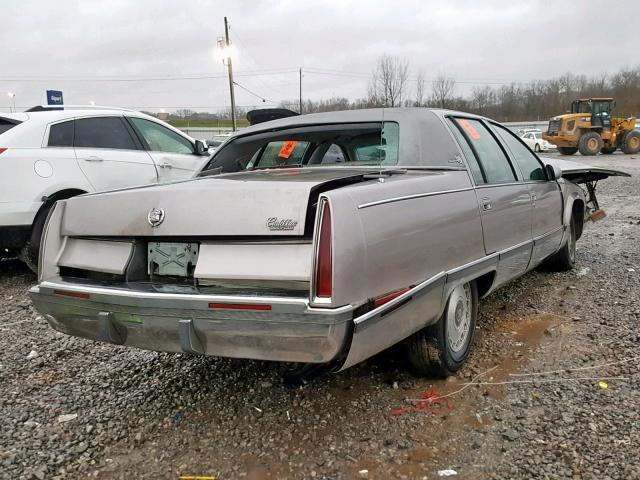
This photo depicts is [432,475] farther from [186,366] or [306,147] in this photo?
[306,147]

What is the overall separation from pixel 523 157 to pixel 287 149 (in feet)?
6.21

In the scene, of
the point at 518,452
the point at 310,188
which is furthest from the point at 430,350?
the point at 310,188

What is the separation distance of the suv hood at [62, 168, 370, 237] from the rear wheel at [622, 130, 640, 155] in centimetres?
2703

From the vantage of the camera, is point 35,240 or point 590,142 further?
point 590,142

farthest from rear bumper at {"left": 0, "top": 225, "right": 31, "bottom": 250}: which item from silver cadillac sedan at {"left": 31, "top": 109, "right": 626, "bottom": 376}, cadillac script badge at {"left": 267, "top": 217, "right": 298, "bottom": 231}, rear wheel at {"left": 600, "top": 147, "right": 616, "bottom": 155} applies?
rear wheel at {"left": 600, "top": 147, "right": 616, "bottom": 155}

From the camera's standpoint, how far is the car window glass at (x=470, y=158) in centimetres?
315

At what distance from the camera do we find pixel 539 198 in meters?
3.99

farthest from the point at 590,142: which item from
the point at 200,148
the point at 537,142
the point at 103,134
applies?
the point at 103,134

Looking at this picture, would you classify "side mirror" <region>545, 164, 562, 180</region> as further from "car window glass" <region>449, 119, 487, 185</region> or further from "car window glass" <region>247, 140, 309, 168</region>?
"car window glass" <region>247, 140, 309, 168</region>

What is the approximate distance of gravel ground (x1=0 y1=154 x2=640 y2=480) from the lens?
224cm

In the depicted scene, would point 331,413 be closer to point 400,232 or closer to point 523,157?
point 400,232

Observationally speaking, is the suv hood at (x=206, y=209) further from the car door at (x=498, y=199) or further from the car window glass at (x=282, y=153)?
the car window glass at (x=282, y=153)

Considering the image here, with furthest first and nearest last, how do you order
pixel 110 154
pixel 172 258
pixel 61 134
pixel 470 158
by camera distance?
pixel 110 154 < pixel 61 134 < pixel 470 158 < pixel 172 258

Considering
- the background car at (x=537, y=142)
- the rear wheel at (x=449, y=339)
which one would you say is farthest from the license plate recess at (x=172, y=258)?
the background car at (x=537, y=142)
